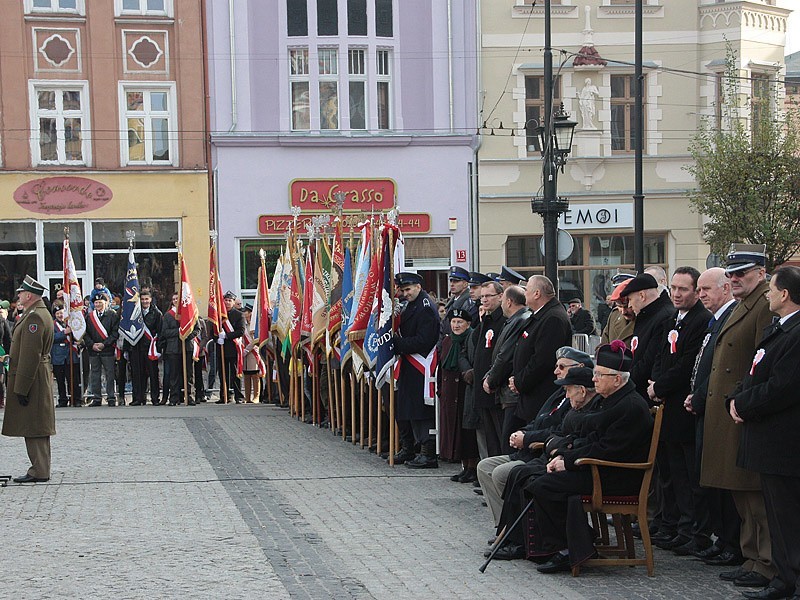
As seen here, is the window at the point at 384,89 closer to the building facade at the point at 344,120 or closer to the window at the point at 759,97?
the building facade at the point at 344,120

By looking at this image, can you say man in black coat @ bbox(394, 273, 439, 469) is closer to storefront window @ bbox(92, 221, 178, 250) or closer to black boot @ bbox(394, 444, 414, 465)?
black boot @ bbox(394, 444, 414, 465)

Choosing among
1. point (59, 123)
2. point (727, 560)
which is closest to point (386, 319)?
point (727, 560)

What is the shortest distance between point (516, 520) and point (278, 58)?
83.5ft

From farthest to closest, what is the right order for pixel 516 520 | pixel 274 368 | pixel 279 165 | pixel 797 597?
1. pixel 279 165
2. pixel 274 368
3. pixel 516 520
4. pixel 797 597

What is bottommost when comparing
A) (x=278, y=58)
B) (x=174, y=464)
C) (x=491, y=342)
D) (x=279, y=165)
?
(x=174, y=464)

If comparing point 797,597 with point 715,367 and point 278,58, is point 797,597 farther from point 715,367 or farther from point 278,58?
point 278,58

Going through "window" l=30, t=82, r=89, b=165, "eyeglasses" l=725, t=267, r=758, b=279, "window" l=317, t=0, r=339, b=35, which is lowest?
"eyeglasses" l=725, t=267, r=758, b=279

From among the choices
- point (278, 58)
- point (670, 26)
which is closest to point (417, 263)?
point (278, 58)

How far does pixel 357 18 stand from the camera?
3241 centimetres

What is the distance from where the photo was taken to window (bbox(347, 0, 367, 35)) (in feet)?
106

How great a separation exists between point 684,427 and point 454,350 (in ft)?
13.0

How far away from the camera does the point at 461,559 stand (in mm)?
8539

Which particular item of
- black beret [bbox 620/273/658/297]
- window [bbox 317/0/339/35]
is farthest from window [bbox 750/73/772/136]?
black beret [bbox 620/273/658/297]

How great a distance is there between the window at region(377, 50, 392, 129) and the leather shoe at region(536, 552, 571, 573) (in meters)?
25.5
